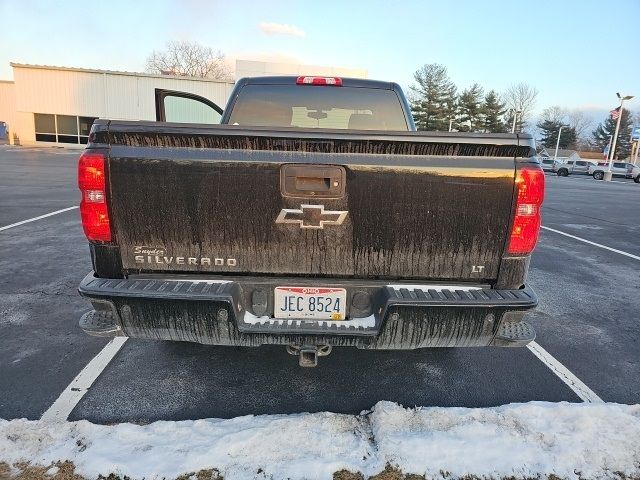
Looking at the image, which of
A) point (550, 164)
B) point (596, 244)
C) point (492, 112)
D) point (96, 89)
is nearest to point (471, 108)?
point (492, 112)

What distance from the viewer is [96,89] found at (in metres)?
32.8

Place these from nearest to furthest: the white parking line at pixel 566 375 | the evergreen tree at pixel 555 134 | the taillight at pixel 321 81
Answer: the white parking line at pixel 566 375, the taillight at pixel 321 81, the evergreen tree at pixel 555 134

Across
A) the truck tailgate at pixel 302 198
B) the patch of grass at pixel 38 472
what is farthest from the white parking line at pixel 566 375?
the patch of grass at pixel 38 472

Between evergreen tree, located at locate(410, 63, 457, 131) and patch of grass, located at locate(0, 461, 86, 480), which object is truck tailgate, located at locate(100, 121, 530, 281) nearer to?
patch of grass, located at locate(0, 461, 86, 480)

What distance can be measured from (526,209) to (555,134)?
322ft

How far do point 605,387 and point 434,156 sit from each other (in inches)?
88.5

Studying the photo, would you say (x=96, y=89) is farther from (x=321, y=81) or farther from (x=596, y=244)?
(x=596, y=244)

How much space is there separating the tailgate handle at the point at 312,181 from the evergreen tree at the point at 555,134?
97.1 metres

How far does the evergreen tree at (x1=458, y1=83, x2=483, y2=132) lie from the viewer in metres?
67.8

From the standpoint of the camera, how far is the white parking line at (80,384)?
254 cm

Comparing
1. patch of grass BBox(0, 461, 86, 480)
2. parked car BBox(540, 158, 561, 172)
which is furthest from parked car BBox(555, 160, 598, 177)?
patch of grass BBox(0, 461, 86, 480)

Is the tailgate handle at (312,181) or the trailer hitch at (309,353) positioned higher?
the tailgate handle at (312,181)

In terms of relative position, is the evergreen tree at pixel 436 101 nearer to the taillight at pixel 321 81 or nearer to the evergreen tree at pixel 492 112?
the evergreen tree at pixel 492 112

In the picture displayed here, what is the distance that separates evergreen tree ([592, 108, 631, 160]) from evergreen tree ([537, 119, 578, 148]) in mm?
6404
